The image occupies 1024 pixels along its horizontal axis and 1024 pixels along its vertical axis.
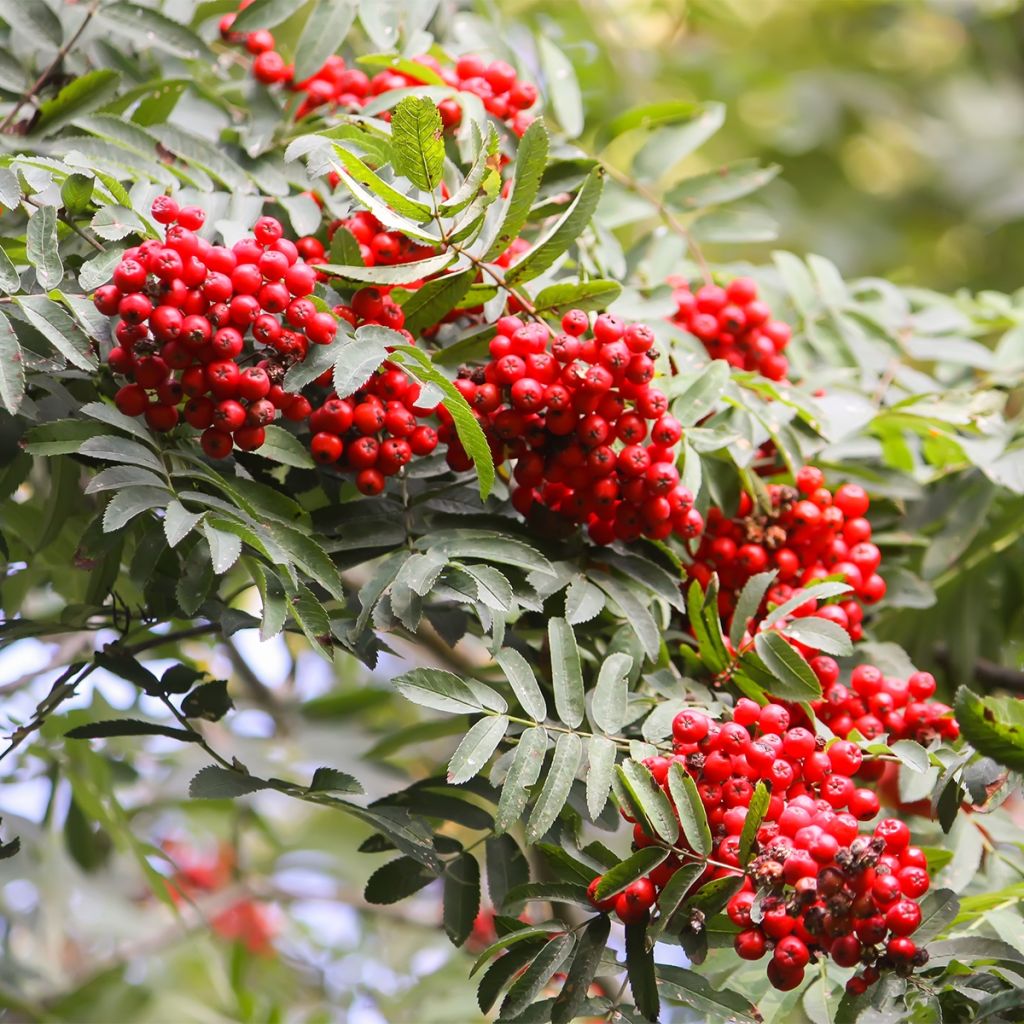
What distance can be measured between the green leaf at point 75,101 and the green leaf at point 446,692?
Answer: 0.75 metres

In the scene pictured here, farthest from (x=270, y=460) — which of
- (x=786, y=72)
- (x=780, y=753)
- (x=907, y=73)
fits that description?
(x=907, y=73)

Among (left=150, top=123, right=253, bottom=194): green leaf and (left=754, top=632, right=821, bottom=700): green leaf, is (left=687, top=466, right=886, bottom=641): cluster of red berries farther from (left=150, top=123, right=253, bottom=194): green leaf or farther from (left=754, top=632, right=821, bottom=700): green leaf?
(left=150, top=123, right=253, bottom=194): green leaf

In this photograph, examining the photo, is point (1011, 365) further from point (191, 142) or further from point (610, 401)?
point (191, 142)

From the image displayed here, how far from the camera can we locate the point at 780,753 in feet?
3.83

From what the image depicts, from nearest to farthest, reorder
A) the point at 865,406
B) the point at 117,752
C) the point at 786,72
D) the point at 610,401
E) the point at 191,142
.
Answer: the point at 610,401 < the point at 191,142 < the point at 865,406 < the point at 117,752 < the point at 786,72

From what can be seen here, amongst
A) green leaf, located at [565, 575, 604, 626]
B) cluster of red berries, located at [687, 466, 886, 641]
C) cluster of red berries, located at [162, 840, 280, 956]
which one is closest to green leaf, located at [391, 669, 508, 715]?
green leaf, located at [565, 575, 604, 626]

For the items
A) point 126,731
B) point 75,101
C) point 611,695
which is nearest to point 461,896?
point 611,695

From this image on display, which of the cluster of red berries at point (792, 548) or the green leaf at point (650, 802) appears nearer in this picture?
the green leaf at point (650, 802)

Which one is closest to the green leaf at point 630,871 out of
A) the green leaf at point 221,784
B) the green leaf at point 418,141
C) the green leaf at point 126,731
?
the green leaf at point 221,784

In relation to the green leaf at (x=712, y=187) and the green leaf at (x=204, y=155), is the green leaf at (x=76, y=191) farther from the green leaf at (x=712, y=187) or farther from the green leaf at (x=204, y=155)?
the green leaf at (x=712, y=187)

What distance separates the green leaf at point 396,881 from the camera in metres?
1.32

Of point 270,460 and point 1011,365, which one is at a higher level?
point 270,460

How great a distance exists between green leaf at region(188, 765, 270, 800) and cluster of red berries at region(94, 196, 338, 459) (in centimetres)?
31

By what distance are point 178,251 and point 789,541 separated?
0.74m
